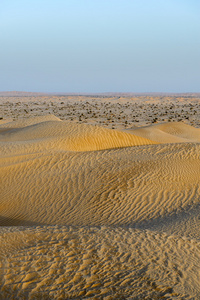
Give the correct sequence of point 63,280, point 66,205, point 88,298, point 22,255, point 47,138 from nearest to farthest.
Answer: point 88,298, point 63,280, point 22,255, point 66,205, point 47,138

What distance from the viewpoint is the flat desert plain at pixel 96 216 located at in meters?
2.89

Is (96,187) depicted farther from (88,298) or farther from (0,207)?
(88,298)

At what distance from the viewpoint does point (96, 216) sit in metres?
5.99

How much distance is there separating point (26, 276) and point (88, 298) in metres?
0.59

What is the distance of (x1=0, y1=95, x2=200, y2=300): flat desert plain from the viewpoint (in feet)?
9.49

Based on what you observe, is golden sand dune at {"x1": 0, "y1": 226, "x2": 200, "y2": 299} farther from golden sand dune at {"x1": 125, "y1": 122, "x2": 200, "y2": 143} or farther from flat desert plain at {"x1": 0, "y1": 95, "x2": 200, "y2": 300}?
golden sand dune at {"x1": 125, "y1": 122, "x2": 200, "y2": 143}

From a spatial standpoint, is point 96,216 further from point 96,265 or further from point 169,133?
point 169,133

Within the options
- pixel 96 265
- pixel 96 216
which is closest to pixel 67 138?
pixel 96 216

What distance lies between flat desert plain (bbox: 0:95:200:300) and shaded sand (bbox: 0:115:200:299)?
1 cm

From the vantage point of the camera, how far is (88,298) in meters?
2.70

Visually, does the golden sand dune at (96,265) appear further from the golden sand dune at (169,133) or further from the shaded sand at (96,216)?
the golden sand dune at (169,133)

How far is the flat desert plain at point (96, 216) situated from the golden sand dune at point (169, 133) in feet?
0.71

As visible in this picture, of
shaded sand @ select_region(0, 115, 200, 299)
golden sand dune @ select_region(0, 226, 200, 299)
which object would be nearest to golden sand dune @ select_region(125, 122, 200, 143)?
shaded sand @ select_region(0, 115, 200, 299)

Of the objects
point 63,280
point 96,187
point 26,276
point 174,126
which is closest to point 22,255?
point 26,276
